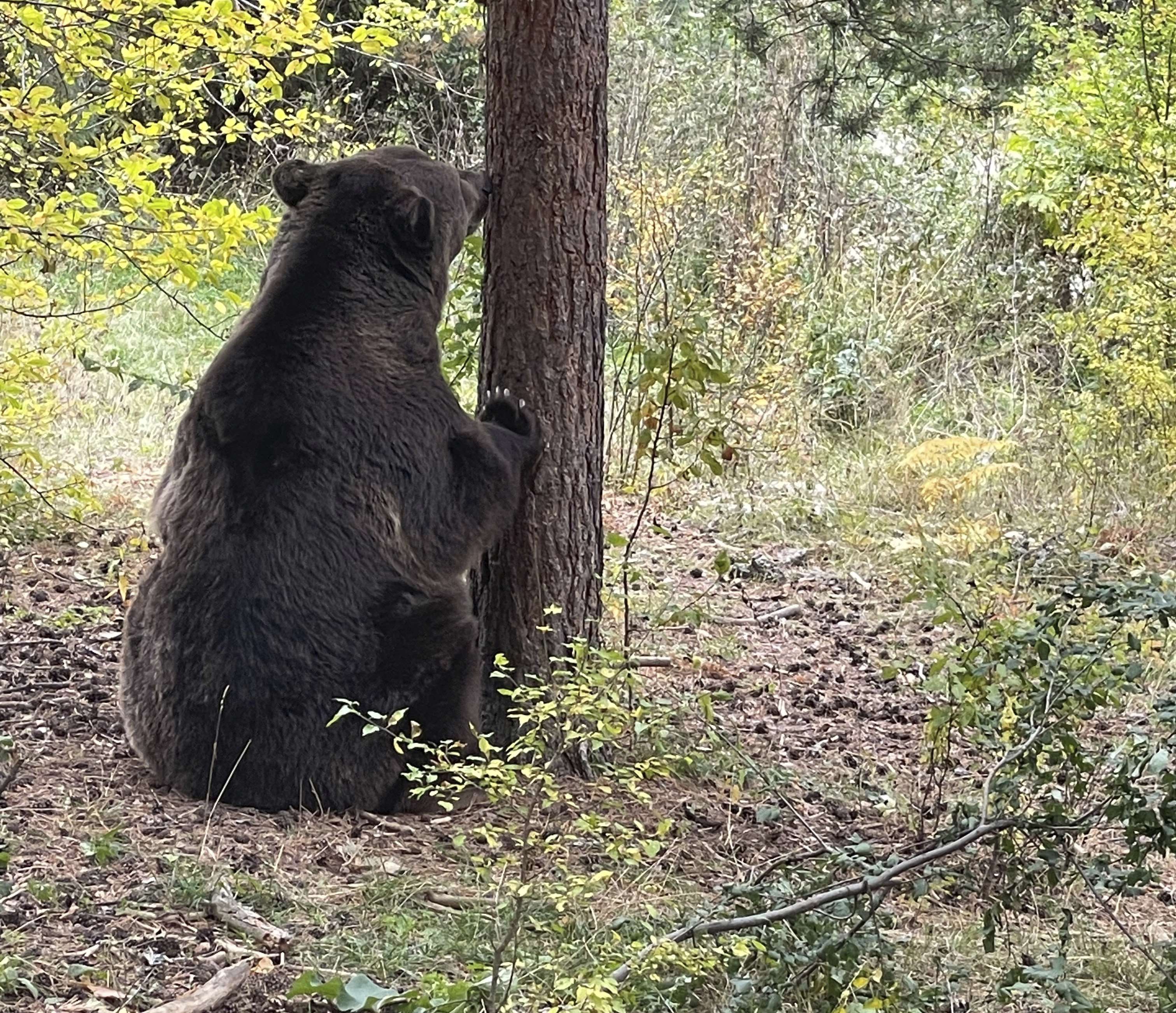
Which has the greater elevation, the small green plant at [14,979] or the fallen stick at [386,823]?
the small green plant at [14,979]

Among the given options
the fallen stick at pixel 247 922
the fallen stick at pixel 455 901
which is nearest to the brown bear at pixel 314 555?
the fallen stick at pixel 455 901

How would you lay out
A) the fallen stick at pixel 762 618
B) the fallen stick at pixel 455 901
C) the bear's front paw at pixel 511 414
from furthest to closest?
1. the fallen stick at pixel 762 618
2. the bear's front paw at pixel 511 414
3. the fallen stick at pixel 455 901

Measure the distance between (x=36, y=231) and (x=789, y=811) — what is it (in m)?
3.62

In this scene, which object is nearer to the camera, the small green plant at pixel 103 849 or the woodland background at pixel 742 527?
the woodland background at pixel 742 527

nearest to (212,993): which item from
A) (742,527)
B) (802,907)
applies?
(802,907)

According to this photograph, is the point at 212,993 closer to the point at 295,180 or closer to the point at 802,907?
the point at 802,907

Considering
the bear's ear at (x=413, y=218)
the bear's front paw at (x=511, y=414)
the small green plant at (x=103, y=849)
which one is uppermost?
the bear's ear at (x=413, y=218)

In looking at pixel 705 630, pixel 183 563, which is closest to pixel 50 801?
pixel 183 563

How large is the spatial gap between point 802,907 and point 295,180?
372 cm

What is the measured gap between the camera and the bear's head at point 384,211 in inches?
222

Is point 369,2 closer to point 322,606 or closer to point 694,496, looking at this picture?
point 694,496

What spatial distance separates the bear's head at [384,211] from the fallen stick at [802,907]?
307 cm

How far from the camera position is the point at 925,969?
4.05 meters

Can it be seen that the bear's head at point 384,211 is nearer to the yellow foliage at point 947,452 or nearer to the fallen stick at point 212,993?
the fallen stick at point 212,993
